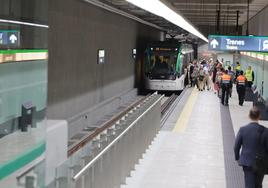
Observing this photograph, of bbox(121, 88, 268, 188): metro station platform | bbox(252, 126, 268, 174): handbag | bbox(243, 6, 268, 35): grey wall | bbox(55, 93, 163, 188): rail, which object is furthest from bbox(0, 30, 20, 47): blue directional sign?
bbox(243, 6, 268, 35): grey wall

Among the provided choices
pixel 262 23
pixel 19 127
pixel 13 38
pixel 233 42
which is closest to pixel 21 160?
pixel 19 127

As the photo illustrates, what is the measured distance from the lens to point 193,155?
1064cm

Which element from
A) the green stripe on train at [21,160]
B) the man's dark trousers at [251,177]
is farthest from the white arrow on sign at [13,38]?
the man's dark trousers at [251,177]

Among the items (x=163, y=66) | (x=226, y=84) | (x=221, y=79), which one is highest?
(x=163, y=66)

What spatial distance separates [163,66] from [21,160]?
22975 millimetres

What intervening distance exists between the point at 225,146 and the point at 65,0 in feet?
19.9

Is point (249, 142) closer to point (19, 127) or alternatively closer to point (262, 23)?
point (19, 127)

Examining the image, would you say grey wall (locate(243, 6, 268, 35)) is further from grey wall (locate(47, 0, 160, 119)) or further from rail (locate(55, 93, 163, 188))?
rail (locate(55, 93, 163, 188))

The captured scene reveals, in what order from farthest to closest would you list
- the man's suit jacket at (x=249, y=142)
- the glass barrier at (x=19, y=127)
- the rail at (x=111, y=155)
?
the man's suit jacket at (x=249, y=142)
the rail at (x=111, y=155)
the glass barrier at (x=19, y=127)

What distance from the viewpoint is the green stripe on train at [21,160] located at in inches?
176

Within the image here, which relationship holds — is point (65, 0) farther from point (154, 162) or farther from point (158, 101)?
point (154, 162)

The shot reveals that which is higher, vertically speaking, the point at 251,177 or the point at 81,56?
the point at 81,56

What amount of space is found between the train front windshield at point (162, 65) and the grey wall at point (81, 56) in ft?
9.39

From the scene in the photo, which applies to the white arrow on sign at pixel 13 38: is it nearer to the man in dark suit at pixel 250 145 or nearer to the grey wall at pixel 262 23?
the man in dark suit at pixel 250 145
